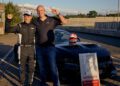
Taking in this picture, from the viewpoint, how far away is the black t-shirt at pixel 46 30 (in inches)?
336

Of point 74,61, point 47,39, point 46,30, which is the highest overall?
point 46,30

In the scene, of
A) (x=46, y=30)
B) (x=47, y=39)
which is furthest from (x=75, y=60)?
(x=46, y=30)

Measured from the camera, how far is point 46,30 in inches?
336

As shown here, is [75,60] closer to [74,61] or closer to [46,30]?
[74,61]

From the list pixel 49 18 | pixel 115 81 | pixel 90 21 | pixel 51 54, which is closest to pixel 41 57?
pixel 51 54

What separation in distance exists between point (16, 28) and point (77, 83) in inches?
88.2

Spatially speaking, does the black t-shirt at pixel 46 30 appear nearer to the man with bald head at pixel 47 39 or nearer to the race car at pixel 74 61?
the man with bald head at pixel 47 39

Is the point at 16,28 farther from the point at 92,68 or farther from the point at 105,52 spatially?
the point at 105,52

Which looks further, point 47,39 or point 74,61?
point 74,61

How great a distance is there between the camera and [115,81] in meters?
9.97

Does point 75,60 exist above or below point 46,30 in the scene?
below

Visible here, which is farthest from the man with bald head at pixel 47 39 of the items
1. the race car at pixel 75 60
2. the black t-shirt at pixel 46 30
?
the race car at pixel 75 60

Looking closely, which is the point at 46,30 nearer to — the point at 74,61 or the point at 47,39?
the point at 47,39

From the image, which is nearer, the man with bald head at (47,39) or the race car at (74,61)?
the man with bald head at (47,39)
